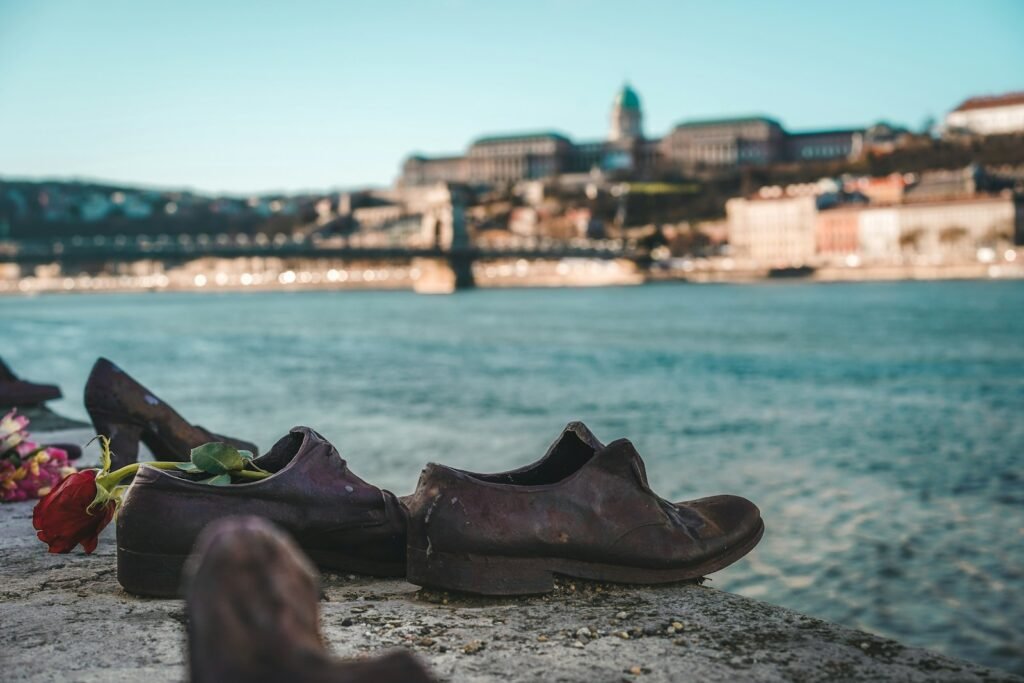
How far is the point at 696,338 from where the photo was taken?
33.6 metres

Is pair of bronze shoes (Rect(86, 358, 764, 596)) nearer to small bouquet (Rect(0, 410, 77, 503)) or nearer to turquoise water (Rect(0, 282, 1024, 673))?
small bouquet (Rect(0, 410, 77, 503))

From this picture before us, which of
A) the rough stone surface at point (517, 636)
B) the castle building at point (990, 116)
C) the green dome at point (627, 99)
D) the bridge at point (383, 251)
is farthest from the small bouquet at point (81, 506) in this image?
the green dome at point (627, 99)

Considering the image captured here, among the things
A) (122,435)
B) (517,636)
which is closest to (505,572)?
(517,636)

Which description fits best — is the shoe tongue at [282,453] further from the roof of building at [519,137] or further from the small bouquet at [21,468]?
the roof of building at [519,137]

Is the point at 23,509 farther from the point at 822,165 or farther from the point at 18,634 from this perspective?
the point at 822,165

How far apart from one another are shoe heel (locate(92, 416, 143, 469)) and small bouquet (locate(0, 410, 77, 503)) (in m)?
0.14

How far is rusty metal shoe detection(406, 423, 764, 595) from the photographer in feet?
7.18

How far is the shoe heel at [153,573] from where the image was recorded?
7.25 feet

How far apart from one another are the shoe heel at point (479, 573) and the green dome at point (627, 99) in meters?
155

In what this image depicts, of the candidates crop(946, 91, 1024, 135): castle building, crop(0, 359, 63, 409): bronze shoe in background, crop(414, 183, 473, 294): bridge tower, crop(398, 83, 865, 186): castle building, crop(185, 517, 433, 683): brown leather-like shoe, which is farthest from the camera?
crop(398, 83, 865, 186): castle building

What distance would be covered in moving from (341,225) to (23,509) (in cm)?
14429

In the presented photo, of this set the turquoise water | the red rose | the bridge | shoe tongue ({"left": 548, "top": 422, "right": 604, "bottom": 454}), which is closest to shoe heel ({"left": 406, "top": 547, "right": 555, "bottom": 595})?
shoe tongue ({"left": 548, "top": 422, "right": 604, "bottom": 454})

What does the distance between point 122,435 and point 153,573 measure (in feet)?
4.30

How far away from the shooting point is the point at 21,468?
3.29 m
